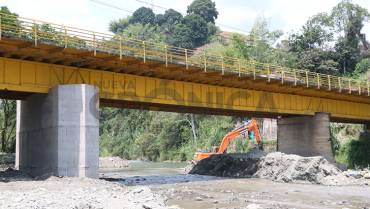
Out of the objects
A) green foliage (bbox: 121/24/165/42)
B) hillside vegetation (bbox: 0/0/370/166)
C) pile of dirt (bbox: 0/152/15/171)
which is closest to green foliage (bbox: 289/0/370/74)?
hillside vegetation (bbox: 0/0/370/166)

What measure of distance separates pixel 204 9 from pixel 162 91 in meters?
147

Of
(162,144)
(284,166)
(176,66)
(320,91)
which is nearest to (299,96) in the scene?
(320,91)

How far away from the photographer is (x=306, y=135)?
3909 cm

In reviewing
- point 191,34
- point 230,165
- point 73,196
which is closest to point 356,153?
point 230,165

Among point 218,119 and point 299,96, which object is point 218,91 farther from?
point 218,119

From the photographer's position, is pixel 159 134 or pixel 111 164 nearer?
pixel 111 164

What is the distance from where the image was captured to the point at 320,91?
37062 millimetres

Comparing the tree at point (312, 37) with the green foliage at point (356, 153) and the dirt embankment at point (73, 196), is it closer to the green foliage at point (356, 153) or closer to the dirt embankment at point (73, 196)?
the green foliage at point (356, 153)

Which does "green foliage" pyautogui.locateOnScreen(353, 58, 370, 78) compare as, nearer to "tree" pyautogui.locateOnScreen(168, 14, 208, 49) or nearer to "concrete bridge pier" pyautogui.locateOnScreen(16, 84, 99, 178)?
"concrete bridge pier" pyautogui.locateOnScreen(16, 84, 99, 178)

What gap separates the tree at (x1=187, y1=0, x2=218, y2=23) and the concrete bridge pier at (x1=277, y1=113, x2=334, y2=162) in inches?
5327

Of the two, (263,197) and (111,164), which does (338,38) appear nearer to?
(111,164)

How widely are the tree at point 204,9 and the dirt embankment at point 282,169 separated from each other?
138m

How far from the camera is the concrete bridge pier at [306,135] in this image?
38.2 m

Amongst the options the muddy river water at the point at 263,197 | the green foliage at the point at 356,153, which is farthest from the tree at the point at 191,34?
the muddy river water at the point at 263,197
